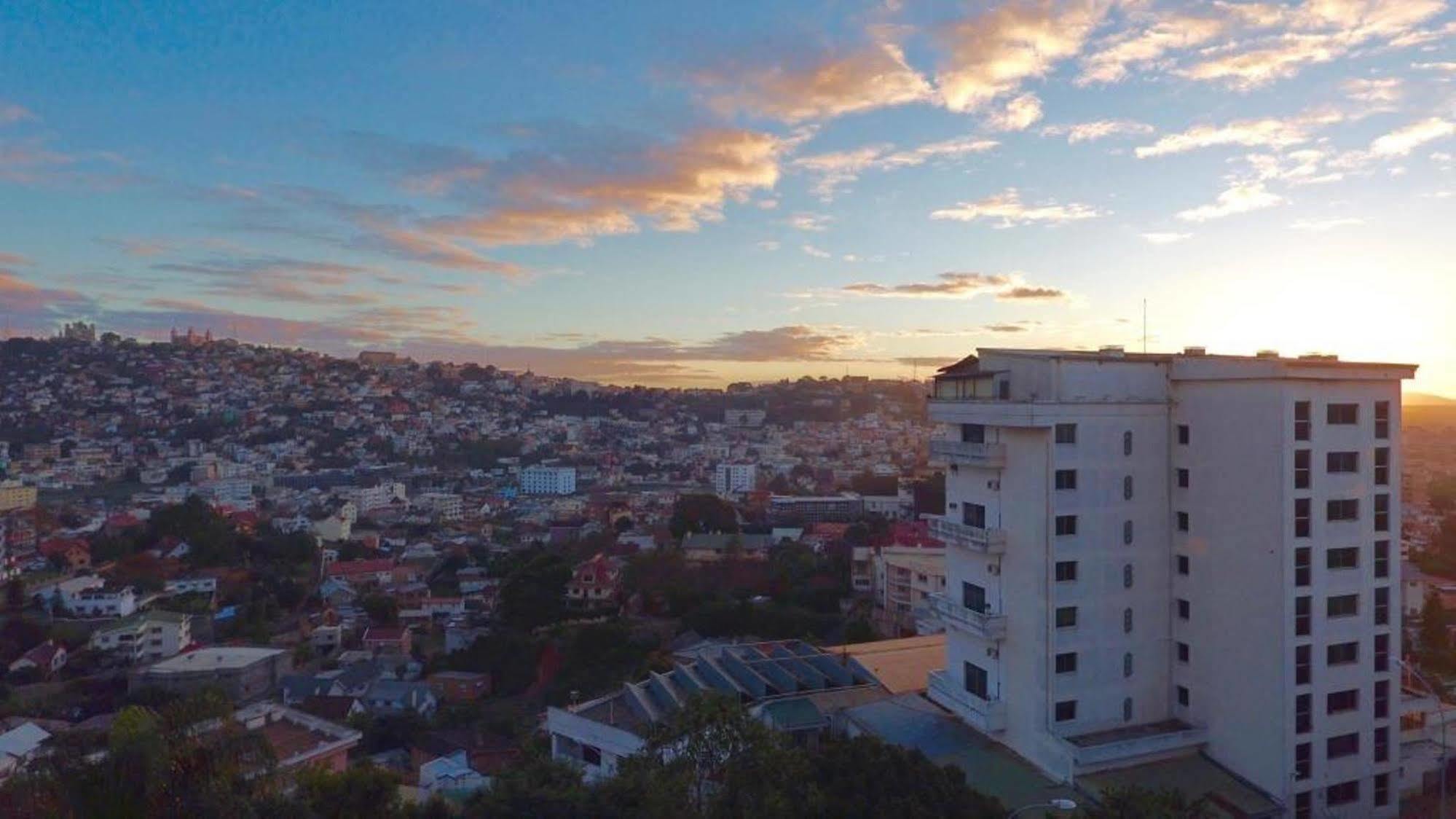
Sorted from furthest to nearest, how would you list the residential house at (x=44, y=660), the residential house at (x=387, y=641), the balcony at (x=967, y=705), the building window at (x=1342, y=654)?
1. the residential house at (x=387, y=641)
2. the residential house at (x=44, y=660)
3. the balcony at (x=967, y=705)
4. the building window at (x=1342, y=654)

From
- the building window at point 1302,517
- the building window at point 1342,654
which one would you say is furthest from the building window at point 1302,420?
the building window at point 1342,654

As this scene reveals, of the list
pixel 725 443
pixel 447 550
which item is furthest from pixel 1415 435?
pixel 447 550

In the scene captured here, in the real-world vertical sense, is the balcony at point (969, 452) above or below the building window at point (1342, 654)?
above

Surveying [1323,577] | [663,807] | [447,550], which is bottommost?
[447,550]

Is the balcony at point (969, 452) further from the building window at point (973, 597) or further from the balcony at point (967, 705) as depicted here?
the balcony at point (967, 705)

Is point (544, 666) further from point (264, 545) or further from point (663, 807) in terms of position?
point (264, 545)

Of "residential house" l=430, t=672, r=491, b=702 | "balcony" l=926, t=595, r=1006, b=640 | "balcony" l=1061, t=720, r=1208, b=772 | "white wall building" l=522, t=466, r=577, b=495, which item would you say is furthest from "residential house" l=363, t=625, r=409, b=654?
"white wall building" l=522, t=466, r=577, b=495

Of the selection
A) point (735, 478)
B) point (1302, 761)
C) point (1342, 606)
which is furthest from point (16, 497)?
point (1342, 606)
